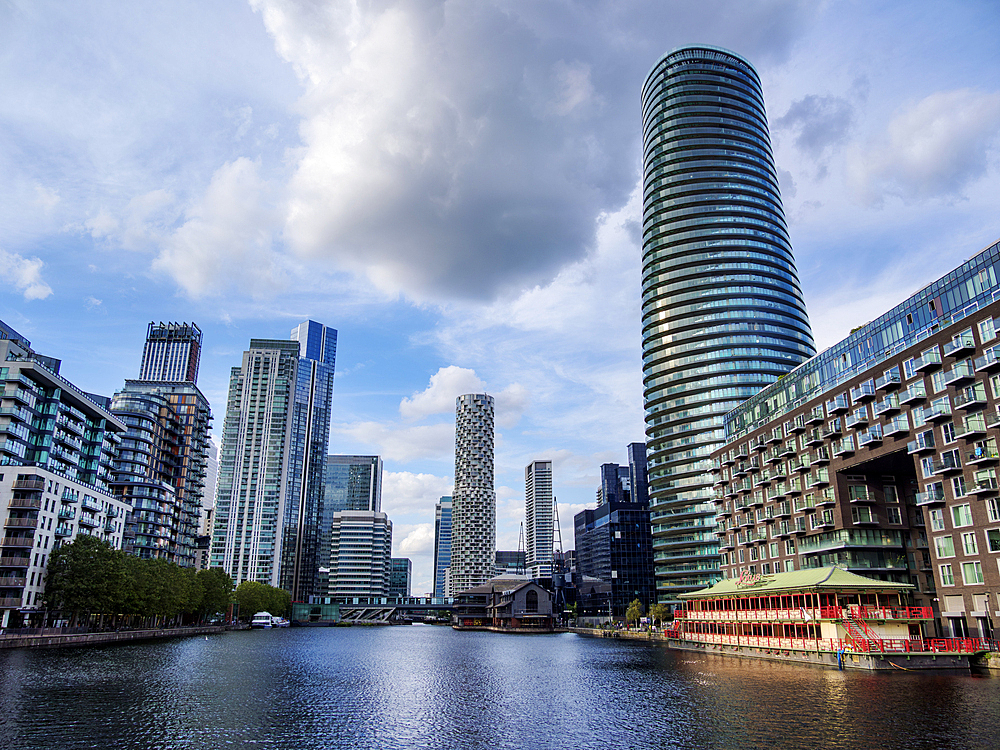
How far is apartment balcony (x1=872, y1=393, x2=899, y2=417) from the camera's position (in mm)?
88562

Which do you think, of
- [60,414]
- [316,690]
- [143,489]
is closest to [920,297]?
[316,690]

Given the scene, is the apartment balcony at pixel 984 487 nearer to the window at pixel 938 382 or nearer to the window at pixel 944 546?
the window at pixel 944 546

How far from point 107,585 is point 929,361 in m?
127

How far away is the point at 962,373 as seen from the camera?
252ft

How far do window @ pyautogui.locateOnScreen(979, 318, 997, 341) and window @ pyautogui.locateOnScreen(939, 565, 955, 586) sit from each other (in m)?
27.4

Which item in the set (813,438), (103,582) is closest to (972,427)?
(813,438)

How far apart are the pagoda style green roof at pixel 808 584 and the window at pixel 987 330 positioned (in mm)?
30355

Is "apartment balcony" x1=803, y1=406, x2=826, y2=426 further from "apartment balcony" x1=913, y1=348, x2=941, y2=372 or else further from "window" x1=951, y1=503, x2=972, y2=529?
"window" x1=951, y1=503, x2=972, y2=529

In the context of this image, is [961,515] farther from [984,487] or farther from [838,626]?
[838,626]

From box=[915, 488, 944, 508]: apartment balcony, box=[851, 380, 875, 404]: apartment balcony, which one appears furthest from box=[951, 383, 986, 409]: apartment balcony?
box=[851, 380, 875, 404]: apartment balcony

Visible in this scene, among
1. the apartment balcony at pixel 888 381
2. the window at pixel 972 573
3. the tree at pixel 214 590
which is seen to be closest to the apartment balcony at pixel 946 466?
the window at pixel 972 573

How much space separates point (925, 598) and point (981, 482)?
31.4 meters

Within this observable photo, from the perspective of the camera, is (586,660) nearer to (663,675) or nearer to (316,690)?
(663,675)

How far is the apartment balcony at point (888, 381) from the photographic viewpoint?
88562 millimetres
